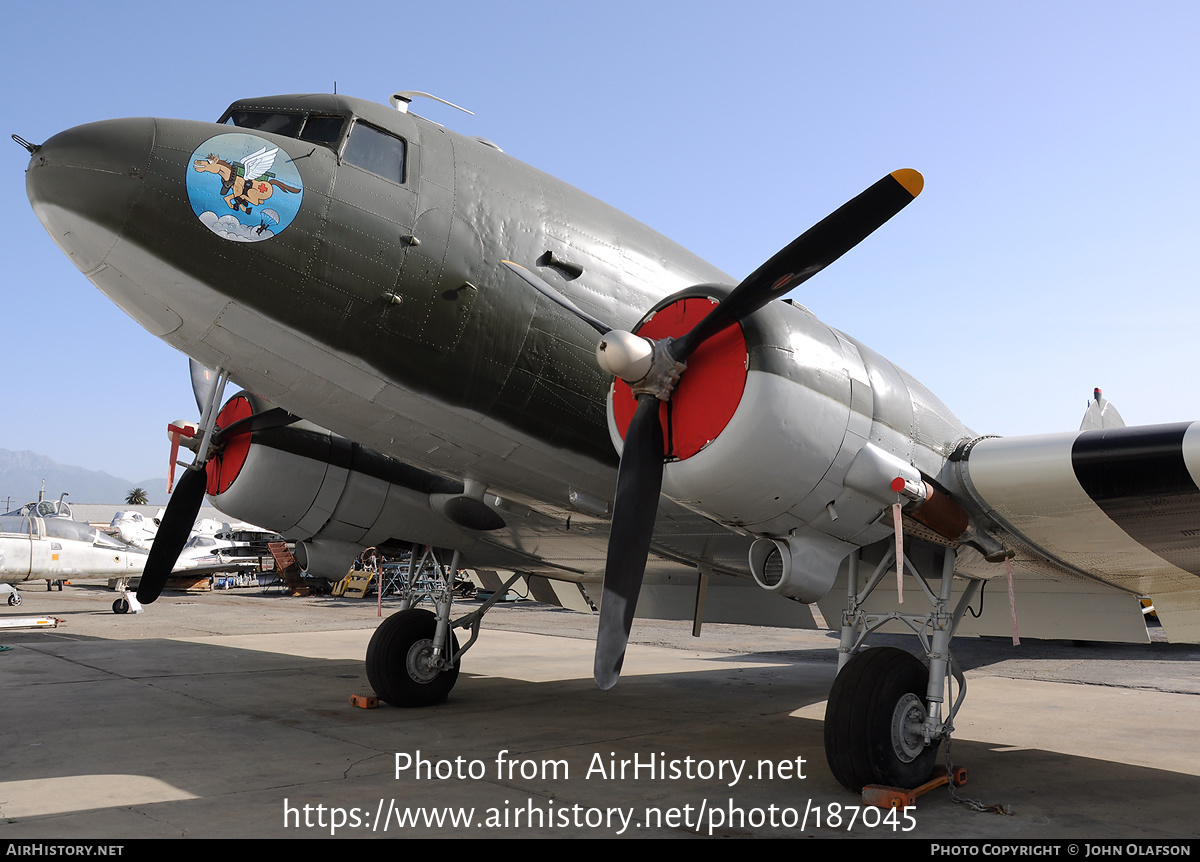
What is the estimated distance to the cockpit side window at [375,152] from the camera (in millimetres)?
5535

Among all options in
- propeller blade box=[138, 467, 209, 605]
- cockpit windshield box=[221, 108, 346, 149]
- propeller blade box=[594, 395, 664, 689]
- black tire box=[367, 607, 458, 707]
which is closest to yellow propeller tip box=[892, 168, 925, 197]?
propeller blade box=[594, 395, 664, 689]

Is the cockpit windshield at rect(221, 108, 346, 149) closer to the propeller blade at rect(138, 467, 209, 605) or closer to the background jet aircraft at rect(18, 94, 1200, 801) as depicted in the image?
the background jet aircraft at rect(18, 94, 1200, 801)

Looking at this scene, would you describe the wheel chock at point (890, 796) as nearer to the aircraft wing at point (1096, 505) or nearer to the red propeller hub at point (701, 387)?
the aircraft wing at point (1096, 505)

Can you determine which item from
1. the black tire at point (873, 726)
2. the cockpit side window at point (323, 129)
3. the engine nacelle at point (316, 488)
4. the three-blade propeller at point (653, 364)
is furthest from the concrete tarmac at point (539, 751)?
the cockpit side window at point (323, 129)

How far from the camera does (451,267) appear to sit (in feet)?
18.2

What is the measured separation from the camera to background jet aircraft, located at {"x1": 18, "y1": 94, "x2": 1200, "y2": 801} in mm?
4941

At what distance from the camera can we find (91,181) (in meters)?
4.72

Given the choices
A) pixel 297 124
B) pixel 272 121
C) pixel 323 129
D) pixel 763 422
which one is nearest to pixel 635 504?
pixel 763 422

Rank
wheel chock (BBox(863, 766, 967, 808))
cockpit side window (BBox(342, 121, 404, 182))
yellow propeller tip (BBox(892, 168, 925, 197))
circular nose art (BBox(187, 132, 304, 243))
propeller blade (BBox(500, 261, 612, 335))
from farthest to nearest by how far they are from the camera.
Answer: cockpit side window (BBox(342, 121, 404, 182)) → propeller blade (BBox(500, 261, 612, 335)) → wheel chock (BBox(863, 766, 967, 808)) → circular nose art (BBox(187, 132, 304, 243)) → yellow propeller tip (BBox(892, 168, 925, 197))

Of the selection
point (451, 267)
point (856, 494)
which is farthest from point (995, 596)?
Answer: point (451, 267)

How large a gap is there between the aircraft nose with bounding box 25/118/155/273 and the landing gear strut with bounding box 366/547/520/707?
213 inches
